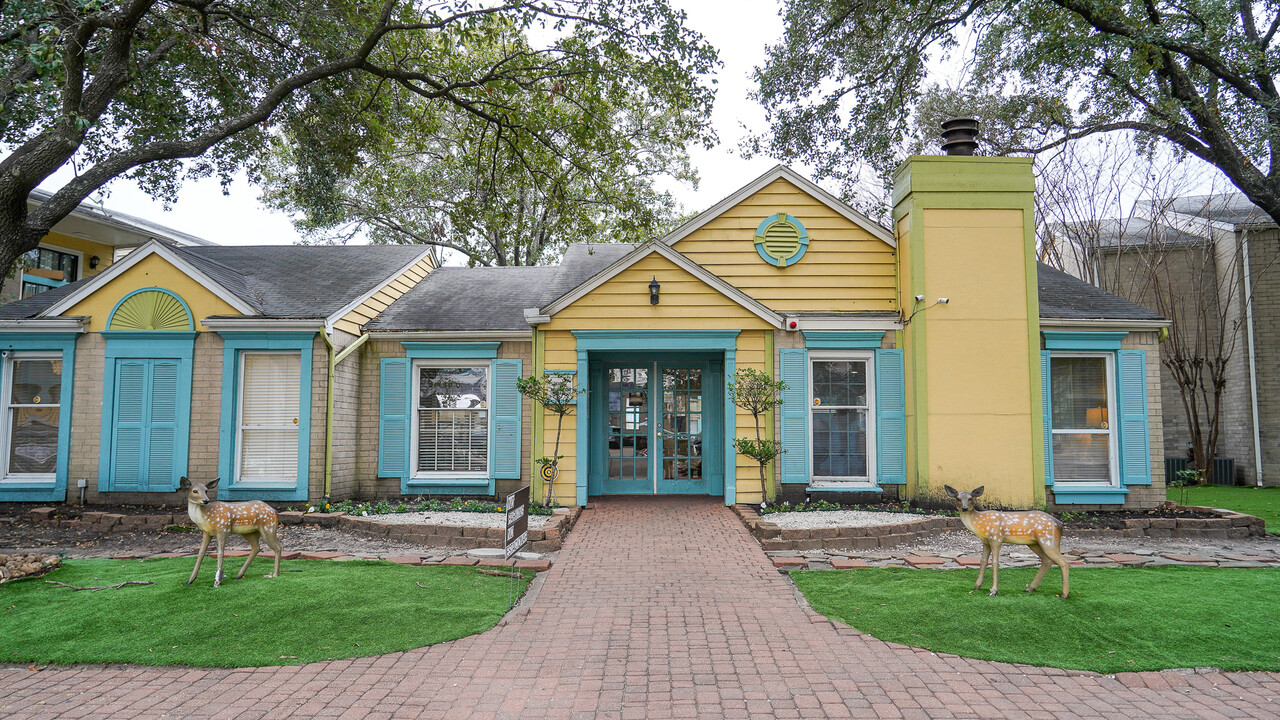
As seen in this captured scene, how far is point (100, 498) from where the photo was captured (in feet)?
33.1

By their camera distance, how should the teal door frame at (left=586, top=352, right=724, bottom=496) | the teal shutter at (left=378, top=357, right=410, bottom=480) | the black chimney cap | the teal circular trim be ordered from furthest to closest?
1. the teal door frame at (left=586, top=352, right=724, bottom=496)
2. the teal circular trim
3. the teal shutter at (left=378, top=357, right=410, bottom=480)
4. the black chimney cap

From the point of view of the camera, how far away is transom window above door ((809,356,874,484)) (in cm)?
1062

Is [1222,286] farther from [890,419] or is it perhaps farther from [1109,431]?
[890,419]

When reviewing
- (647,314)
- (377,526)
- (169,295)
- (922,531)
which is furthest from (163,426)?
(922,531)

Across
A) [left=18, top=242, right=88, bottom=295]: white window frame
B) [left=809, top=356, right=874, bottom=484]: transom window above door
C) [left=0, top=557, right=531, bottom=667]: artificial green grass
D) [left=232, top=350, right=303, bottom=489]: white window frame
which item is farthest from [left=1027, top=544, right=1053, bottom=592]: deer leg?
[left=18, top=242, right=88, bottom=295]: white window frame

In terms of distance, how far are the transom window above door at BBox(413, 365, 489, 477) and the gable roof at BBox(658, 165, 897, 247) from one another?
13.4ft

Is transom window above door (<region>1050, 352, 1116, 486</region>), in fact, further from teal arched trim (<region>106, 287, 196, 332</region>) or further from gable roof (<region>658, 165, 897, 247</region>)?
teal arched trim (<region>106, 287, 196, 332</region>)

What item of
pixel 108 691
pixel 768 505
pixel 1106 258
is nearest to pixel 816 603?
pixel 768 505

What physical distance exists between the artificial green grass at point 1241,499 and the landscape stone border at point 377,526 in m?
9.82

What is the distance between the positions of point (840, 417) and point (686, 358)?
8.74ft

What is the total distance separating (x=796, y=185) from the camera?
438 inches

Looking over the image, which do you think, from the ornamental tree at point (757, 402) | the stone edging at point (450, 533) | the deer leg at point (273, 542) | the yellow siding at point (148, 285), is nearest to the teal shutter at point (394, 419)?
the stone edging at point (450, 533)

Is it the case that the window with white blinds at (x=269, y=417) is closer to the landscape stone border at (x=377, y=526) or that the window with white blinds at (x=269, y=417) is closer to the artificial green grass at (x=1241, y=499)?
the landscape stone border at (x=377, y=526)

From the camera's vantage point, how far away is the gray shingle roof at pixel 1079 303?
33.8 feet
